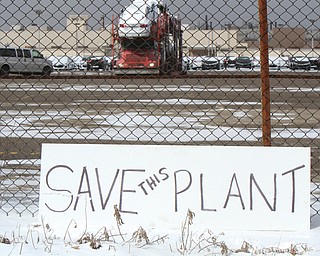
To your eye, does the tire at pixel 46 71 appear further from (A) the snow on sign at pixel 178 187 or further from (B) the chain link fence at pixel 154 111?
(A) the snow on sign at pixel 178 187

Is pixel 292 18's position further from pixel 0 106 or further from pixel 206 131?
pixel 0 106

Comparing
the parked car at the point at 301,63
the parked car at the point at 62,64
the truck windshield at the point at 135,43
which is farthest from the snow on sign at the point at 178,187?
the truck windshield at the point at 135,43

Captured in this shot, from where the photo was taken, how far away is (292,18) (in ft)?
18.6

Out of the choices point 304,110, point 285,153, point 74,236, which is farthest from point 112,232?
point 304,110

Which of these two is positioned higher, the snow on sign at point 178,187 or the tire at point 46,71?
the tire at point 46,71

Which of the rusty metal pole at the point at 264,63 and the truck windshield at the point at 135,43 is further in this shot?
the truck windshield at the point at 135,43

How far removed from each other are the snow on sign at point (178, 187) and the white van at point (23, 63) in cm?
3113

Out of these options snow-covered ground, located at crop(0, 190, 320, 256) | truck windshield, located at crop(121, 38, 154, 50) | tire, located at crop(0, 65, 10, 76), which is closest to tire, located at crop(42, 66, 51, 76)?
tire, located at crop(0, 65, 10, 76)

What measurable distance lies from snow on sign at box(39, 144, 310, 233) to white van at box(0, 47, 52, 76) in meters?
31.1

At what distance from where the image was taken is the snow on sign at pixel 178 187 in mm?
5141

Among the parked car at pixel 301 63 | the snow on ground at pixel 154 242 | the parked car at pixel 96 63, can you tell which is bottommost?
the snow on ground at pixel 154 242

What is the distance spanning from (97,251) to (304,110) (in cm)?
1126

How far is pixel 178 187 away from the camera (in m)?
5.20

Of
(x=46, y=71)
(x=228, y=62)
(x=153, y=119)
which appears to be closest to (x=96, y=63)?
(x=228, y=62)
